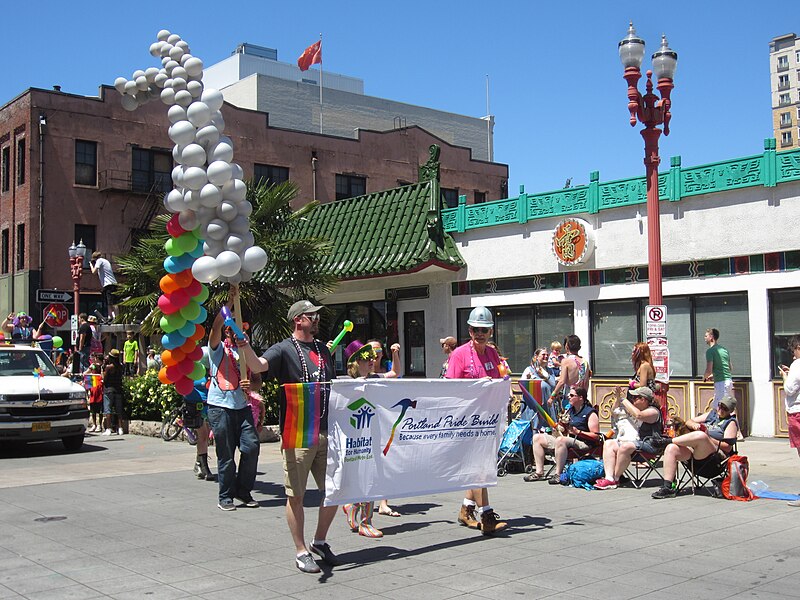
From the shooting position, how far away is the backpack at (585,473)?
10969 mm

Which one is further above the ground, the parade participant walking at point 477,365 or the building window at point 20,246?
the building window at point 20,246

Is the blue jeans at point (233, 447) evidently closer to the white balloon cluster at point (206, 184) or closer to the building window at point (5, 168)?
the white balloon cluster at point (206, 184)

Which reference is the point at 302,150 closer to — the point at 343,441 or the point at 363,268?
the point at 363,268

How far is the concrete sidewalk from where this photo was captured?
6.25m

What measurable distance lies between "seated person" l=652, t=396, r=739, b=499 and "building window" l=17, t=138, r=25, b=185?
31469 millimetres

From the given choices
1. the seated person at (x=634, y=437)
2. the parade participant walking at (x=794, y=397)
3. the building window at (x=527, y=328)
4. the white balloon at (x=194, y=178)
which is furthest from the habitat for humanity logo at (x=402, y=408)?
the building window at (x=527, y=328)

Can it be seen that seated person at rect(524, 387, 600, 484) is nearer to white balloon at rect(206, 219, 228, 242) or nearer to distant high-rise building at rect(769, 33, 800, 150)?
white balloon at rect(206, 219, 228, 242)

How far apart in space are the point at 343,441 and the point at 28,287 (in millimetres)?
30385

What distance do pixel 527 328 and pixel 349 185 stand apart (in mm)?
22481

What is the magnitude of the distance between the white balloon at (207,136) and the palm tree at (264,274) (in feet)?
30.7

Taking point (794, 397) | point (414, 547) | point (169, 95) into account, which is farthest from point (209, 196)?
point (794, 397)

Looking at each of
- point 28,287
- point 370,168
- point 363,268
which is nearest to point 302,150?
point 370,168

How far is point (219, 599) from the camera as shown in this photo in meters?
5.98

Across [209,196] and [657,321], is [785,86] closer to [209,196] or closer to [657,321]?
[657,321]
